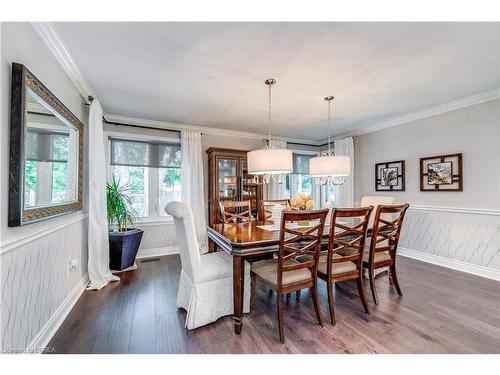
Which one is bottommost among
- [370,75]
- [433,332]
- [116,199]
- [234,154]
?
[433,332]

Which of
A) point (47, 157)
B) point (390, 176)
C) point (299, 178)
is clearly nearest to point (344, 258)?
point (47, 157)

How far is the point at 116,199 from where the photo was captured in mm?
3137

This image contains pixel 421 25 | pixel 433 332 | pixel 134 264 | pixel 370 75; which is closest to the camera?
pixel 421 25

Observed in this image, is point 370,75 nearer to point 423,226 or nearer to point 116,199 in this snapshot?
point 423,226

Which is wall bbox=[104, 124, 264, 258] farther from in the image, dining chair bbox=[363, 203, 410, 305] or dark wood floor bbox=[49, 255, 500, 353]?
dining chair bbox=[363, 203, 410, 305]

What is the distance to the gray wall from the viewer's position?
9.48ft

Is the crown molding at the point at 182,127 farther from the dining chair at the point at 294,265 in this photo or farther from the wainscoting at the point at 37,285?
the dining chair at the point at 294,265

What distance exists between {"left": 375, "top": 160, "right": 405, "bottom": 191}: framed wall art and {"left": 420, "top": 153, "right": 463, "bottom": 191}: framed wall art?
1.01ft

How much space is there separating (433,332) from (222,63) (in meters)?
2.93

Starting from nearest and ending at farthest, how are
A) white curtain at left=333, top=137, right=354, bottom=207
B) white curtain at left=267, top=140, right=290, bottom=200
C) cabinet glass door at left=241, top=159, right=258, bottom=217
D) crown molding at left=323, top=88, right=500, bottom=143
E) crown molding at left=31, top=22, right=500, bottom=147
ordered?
crown molding at left=31, top=22, right=500, bottom=147, crown molding at left=323, top=88, right=500, bottom=143, cabinet glass door at left=241, top=159, right=258, bottom=217, white curtain at left=333, top=137, right=354, bottom=207, white curtain at left=267, top=140, right=290, bottom=200

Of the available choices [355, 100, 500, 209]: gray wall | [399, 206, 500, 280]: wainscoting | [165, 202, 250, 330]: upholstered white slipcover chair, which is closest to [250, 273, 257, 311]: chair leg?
[165, 202, 250, 330]: upholstered white slipcover chair

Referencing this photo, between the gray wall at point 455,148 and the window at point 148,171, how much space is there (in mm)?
3858

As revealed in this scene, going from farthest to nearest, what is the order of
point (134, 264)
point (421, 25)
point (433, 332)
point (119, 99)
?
point (134, 264), point (119, 99), point (433, 332), point (421, 25)
